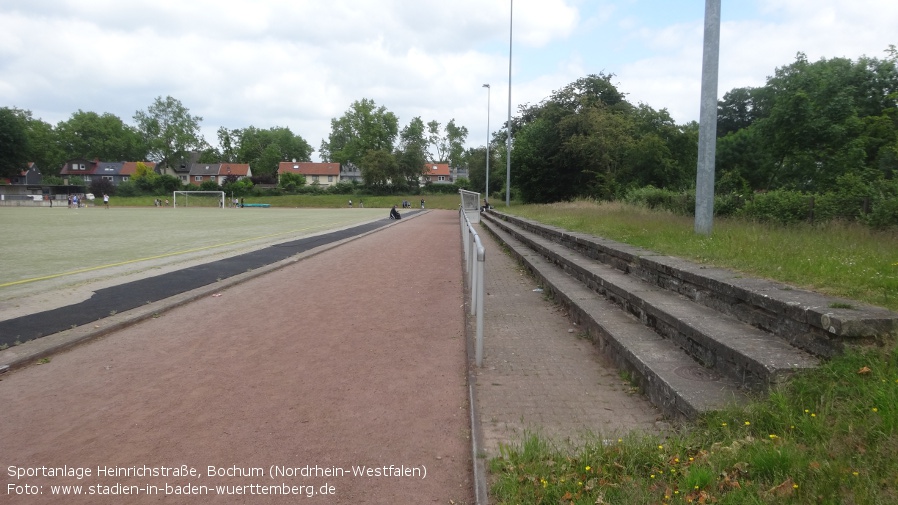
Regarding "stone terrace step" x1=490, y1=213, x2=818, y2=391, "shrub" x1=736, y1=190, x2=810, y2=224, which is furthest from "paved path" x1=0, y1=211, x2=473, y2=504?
"shrub" x1=736, y1=190, x2=810, y2=224

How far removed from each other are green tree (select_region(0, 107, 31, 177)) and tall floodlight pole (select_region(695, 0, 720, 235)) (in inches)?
3480

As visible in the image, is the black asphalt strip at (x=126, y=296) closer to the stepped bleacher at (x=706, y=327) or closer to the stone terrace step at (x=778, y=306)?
the stepped bleacher at (x=706, y=327)

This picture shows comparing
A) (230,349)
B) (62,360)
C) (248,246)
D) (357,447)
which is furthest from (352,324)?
(248,246)

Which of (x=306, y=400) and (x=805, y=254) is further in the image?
(x=805, y=254)

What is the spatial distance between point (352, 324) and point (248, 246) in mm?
10628

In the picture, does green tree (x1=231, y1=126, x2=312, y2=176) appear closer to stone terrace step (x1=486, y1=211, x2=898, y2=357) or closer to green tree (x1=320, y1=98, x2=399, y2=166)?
green tree (x1=320, y1=98, x2=399, y2=166)

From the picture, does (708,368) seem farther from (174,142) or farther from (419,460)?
(174,142)

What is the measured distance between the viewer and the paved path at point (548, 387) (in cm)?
375

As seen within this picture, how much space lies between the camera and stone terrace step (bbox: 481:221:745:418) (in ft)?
11.5

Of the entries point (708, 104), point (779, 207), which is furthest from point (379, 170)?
point (708, 104)

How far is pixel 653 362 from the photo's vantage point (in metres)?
4.31

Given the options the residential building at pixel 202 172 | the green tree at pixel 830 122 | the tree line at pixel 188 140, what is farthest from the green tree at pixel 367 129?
the green tree at pixel 830 122

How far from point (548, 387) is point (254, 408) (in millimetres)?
2303

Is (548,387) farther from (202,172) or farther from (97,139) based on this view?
(97,139)
